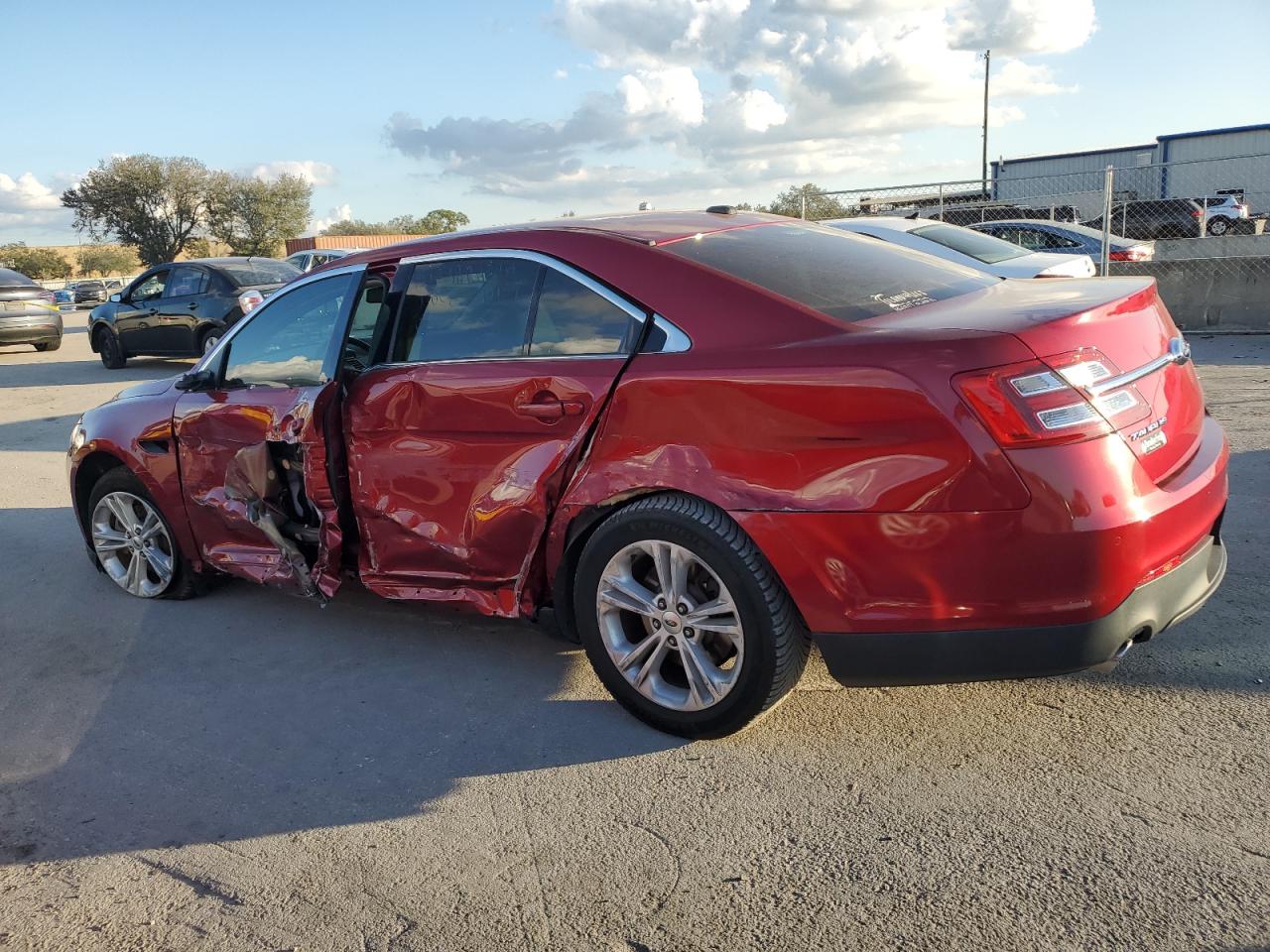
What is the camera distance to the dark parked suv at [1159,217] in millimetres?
17031

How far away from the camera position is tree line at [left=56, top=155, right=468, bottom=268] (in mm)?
55156

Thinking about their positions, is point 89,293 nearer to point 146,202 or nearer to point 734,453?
point 146,202

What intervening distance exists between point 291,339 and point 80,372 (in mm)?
13965

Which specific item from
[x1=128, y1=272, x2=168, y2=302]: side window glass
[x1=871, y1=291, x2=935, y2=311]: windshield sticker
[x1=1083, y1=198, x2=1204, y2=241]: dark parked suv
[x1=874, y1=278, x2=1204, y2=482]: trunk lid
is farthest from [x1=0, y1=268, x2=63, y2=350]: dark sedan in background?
[x1=874, y1=278, x2=1204, y2=482]: trunk lid

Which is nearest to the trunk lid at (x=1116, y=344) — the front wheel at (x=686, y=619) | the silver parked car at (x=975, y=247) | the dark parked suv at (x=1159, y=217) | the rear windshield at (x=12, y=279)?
the front wheel at (x=686, y=619)

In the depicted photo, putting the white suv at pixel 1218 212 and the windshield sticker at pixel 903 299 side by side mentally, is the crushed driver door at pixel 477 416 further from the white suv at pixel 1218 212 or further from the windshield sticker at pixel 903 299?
the white suv at pixel 1218 212

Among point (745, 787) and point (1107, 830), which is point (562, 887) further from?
point (1107, 830)

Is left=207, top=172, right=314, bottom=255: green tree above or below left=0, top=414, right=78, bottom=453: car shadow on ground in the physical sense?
above

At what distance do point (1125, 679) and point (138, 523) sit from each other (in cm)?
458

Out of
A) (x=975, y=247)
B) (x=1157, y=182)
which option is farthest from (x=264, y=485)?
(x=1157, y=182)

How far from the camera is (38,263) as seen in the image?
247ft

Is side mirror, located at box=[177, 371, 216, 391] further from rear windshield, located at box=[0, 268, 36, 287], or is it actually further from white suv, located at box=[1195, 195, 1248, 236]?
rear windshield, located at box=[0, 268, 36, 287]

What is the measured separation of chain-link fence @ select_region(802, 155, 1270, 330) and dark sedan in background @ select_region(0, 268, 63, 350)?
14129mm

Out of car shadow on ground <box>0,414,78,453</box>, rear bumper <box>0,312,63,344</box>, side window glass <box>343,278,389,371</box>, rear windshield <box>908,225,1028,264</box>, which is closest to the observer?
side window glass <box>343,278,389,371</box>
